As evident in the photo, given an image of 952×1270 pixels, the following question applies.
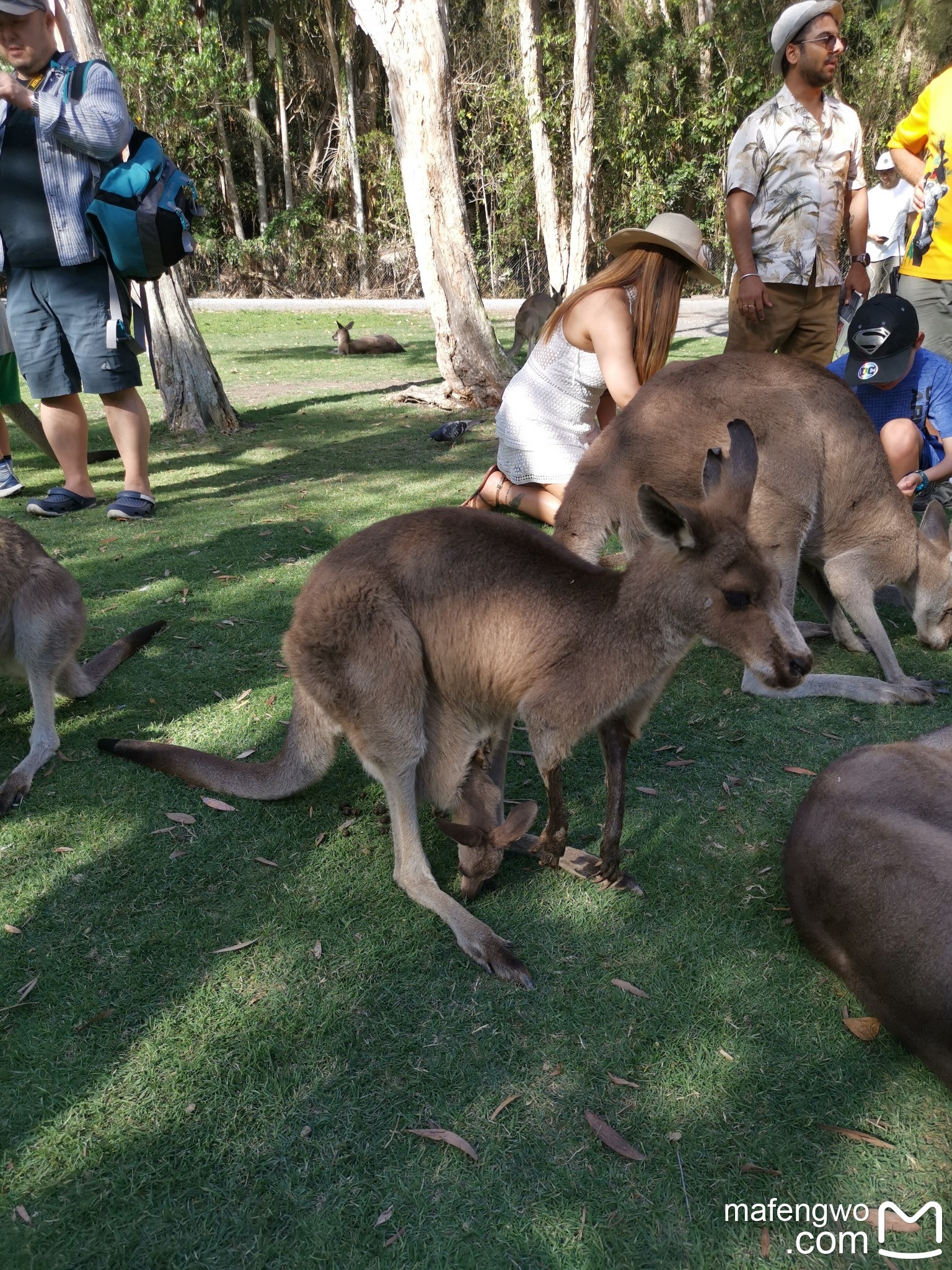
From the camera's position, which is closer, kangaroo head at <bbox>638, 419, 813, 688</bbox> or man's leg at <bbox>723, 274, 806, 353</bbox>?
kangaroo head at <bbox>638, 419, 813, 688</bbox>

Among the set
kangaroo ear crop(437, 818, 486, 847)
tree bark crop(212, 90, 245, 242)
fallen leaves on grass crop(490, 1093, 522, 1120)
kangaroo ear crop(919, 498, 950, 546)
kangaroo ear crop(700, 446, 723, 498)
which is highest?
tree bark crop(212, 90, 245, 242)

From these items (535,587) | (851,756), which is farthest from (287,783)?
(851,756)

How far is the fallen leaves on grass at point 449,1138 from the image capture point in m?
1.75

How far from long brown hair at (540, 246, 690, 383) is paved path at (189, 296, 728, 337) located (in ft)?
38.8

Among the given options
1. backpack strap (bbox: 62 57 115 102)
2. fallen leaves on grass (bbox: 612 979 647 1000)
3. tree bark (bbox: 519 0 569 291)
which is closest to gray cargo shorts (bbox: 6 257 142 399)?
backpack strap (bbox: 62 57 115 102)

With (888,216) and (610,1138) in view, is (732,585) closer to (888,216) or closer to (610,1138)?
(610,1138)

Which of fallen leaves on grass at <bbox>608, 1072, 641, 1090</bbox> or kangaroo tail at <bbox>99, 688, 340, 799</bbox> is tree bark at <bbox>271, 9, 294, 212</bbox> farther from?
fallen leaves on grass at <bbox>608, 1072, 641, 1090</bbox>

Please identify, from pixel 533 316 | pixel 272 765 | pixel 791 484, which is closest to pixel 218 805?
pixel 272 765

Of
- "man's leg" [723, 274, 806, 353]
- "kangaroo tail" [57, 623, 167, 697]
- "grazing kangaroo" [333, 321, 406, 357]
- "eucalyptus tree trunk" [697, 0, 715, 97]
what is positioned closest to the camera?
"kangaroo tail" [57, 623, 167, 697]

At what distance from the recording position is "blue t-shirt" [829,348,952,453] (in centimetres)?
430

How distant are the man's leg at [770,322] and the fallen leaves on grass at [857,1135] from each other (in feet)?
11.4

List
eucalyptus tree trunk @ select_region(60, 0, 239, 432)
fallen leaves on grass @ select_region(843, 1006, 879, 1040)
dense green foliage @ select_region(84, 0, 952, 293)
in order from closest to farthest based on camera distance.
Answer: fallen leaves on grass @ select_region(843, 1006, 879, 1040) → eucalyptus tree trunk @ select_region(60, 0, 239, 432) → dense green foliage @ select_region(84, 0, 952, 293)

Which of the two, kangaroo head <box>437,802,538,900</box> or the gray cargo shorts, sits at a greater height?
the gray cargo shorts

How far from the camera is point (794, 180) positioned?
4258mm
